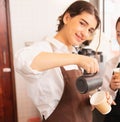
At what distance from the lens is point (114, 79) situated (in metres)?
1.30

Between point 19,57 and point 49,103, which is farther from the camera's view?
point 49,103

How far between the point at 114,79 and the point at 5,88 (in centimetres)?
154

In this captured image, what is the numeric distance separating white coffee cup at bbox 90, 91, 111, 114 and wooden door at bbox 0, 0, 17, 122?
162cm

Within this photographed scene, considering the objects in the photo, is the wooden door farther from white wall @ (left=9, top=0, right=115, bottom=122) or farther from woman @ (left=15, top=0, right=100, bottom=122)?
woman @ (left=15, top=0, right=100, bottom=122)

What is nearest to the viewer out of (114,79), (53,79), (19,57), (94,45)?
(19,57)

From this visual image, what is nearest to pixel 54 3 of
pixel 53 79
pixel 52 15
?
pixel 52 15

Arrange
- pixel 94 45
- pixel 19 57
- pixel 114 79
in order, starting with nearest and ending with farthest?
pixel 19 57
pixel 114 79
pixel 94 45

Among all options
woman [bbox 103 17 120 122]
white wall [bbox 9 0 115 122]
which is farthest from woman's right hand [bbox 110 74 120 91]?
white wall [bbox 9 0 115 122]

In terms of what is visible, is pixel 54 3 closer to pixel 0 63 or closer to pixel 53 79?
pixel 0 63

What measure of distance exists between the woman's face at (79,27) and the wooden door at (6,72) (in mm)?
1523

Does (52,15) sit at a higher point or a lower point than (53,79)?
higher

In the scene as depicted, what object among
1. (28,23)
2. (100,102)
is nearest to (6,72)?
(28,23)

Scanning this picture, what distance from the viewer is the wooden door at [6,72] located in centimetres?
234

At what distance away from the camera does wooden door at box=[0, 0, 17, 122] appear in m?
2.34
